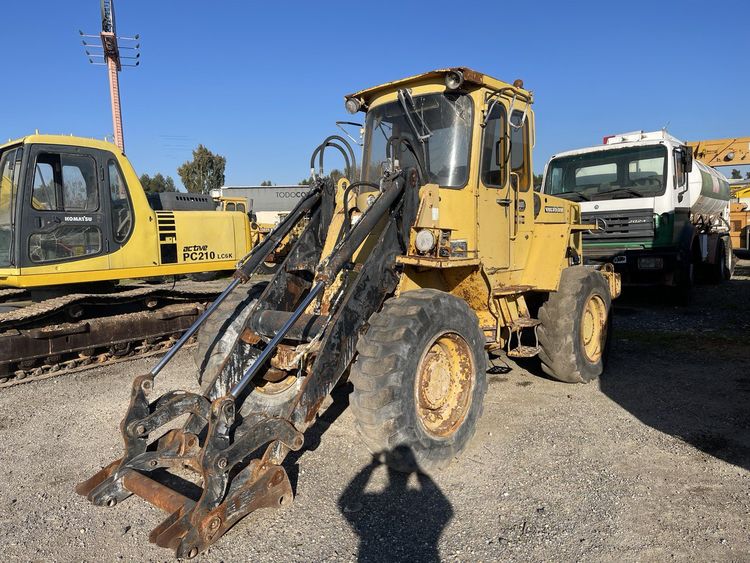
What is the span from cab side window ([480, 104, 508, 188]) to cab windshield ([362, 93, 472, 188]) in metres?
0.21

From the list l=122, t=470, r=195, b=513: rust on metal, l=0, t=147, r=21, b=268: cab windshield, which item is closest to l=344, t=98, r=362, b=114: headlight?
l=122, t=470, r=195, b=513: rust on metal

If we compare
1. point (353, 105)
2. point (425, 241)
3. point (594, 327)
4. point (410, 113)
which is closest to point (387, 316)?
point (425, 241)

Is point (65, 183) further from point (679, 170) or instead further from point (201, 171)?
point (201, 171)

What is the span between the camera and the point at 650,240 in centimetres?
1115

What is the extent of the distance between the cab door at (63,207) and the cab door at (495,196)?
202 inches

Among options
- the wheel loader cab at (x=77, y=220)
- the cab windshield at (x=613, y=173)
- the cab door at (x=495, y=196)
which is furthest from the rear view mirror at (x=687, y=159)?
the wheel loader cab at (x=77, y=220)

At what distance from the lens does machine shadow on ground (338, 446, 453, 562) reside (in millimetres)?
3359

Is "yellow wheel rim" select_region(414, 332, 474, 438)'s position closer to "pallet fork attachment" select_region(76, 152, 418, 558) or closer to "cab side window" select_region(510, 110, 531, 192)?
"pallet fork attachment" select_region(76, 152, 418, 558)

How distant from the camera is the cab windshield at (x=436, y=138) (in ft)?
17.0

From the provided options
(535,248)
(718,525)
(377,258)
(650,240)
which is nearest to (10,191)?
(377,258)

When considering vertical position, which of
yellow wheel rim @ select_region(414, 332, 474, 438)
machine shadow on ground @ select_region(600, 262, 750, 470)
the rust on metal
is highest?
yellow wheel rim @ select_region(414, 332, 474, 438)

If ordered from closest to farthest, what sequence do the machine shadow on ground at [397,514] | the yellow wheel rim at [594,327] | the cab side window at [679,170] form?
Result: the machine shadow on ground at [397,514]
the yellow wheel rim at [594,327]
the cab side window at [679,170]

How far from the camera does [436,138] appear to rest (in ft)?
17.3

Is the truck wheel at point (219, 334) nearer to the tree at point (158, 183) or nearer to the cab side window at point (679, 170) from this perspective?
the cab side window at point (679, 170)
